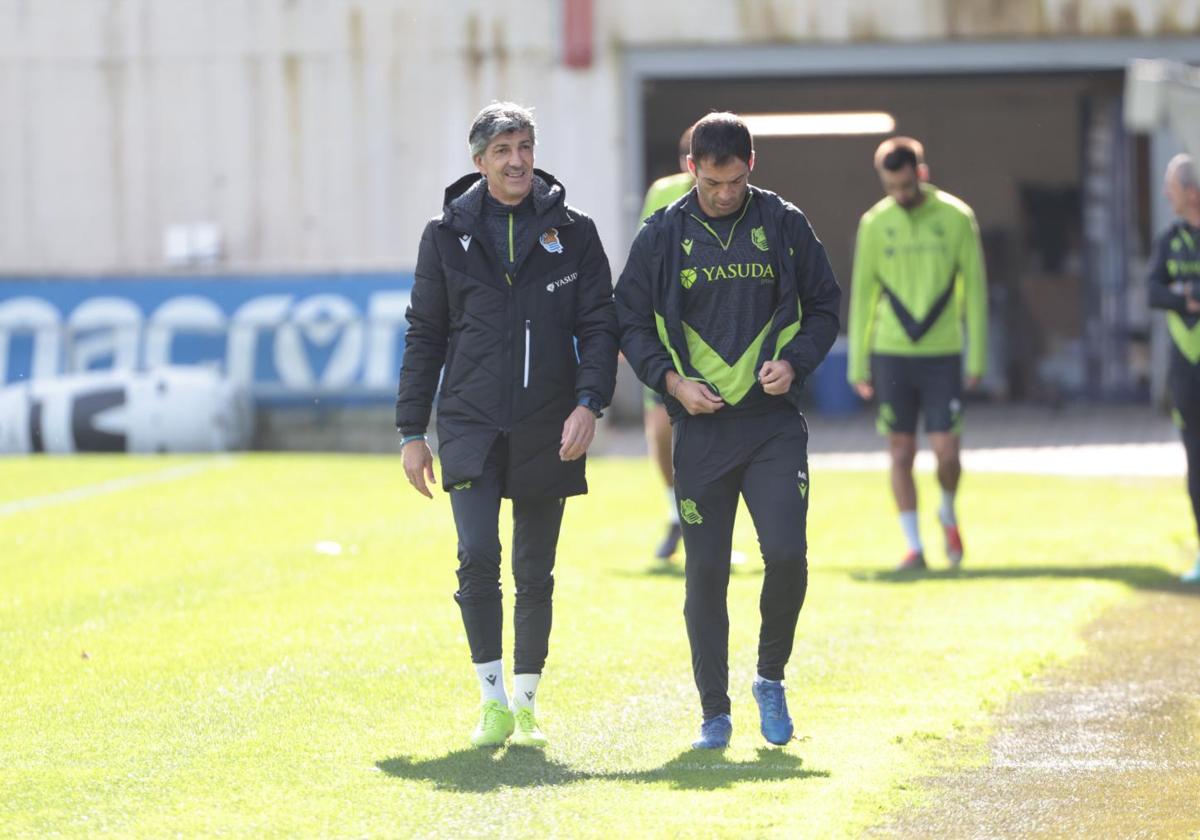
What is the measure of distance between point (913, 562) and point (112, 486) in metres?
7.21

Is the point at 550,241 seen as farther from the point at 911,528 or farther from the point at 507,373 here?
the point at 911,528

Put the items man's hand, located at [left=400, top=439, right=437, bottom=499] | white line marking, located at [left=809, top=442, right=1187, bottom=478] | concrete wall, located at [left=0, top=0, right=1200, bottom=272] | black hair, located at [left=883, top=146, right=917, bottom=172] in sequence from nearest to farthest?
man's hand, located at [left=400, top=439, right=437, bottom=499], black hair, located at [left=883, top=146, right=917, bottom=172], white line marking, located at [left=809, top=442, right=1187, bottom=478], concrete wall, located at [left=0, top=0, right=1200, bottom=272]

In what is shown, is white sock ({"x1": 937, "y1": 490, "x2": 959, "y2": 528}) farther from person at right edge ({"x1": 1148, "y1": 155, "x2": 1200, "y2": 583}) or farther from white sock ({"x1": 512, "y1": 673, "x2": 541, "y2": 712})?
white sock ({"x1": 512, "y1": 673, "x2": 541, "y2": 712})

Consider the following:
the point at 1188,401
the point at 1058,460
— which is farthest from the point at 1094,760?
the point at 1058,460

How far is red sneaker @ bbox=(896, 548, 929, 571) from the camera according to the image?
37.6 ft

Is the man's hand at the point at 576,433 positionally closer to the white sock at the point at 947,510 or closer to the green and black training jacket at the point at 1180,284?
the green and black training jacket at the point at 1180,284

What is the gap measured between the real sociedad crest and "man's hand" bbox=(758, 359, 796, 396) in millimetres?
778

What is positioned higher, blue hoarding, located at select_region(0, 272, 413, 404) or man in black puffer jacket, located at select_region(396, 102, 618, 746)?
man in black puffer jacket, located at select_region(396, 102, 618, 746)

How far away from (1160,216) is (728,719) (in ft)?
55.0

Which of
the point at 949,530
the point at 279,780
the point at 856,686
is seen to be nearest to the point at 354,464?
the point at 949,530

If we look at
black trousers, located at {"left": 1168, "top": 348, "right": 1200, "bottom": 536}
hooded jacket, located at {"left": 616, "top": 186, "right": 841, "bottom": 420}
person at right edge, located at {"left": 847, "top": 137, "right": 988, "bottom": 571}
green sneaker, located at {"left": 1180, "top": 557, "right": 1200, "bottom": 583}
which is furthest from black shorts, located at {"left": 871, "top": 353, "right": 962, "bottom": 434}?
hooded jacket, located at {"left": 616, "top": 186, "right": 841, "bottom": 420}

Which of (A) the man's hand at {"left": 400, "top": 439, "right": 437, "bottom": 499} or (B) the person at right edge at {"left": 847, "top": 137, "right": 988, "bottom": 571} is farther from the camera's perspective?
(B) the person at right edge at {"left": 847, "top": 137, "right": 988, "bottom": 571}

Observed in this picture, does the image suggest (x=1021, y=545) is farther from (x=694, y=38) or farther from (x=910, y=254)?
(x=694, y=38)

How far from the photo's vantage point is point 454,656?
8383 millimetres
